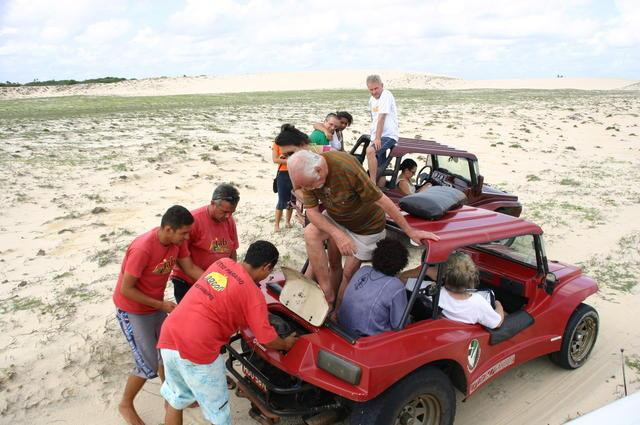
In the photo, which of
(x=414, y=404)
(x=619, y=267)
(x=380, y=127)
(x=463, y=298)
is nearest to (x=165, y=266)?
(x=414, y=404)

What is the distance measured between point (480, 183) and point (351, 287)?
4.35 meters

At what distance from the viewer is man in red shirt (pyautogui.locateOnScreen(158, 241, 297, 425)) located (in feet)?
9.98

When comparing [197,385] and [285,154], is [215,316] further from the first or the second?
[285,154]

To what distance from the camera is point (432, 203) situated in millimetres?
3986

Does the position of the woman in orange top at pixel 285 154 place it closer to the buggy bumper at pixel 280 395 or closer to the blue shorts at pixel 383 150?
the blue shorts at pixel 383 150

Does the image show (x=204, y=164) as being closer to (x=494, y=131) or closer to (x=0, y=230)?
(x=0, y=230)

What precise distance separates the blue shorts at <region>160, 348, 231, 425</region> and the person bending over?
65.4 inches

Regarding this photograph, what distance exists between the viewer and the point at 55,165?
40.4ft

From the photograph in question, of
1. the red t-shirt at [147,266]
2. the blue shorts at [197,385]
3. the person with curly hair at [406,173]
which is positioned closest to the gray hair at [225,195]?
the red t-shirt at [147,266]

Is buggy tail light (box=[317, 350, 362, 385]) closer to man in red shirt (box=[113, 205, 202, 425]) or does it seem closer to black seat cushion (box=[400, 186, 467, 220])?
man in red shirt (box=[113, 205, 202, 425])

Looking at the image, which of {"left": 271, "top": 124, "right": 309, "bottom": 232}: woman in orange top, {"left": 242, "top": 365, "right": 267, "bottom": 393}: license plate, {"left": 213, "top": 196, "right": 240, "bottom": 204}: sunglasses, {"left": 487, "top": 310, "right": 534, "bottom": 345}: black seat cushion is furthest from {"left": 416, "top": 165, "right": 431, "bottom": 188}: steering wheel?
{"left": 242, "top": 365, "right": 267, "bottom": 393}: license plate

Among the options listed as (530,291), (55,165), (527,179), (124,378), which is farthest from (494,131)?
(124,378)

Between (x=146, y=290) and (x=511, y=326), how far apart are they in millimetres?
2785

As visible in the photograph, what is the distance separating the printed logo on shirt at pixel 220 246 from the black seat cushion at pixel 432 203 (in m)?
1.54
